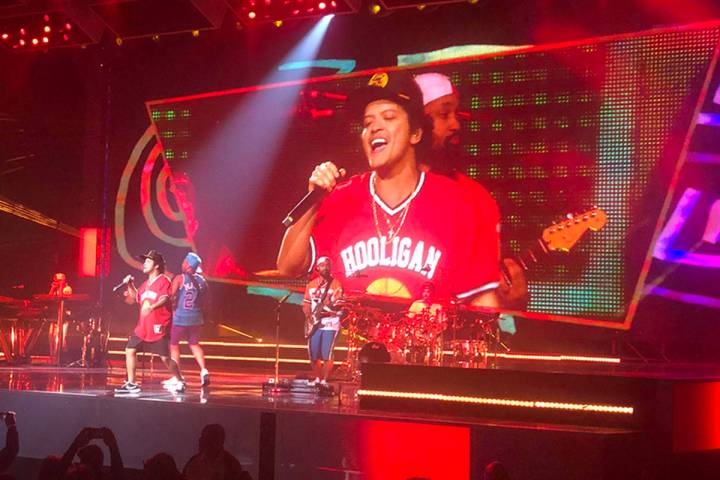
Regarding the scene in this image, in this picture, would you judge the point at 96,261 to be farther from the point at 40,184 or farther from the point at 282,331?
the point at 282,331

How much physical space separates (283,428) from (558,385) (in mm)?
2177

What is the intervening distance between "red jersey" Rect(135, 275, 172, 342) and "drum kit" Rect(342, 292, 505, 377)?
1.92m

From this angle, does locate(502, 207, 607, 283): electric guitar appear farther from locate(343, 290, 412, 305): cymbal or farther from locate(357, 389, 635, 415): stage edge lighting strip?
locate(357, 389, 635, 415): stage edge lighting strip

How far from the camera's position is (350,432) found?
7312mm

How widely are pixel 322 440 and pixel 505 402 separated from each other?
1429mm

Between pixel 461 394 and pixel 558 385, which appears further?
pixel 461 394

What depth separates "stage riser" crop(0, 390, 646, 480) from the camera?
20.9 feet

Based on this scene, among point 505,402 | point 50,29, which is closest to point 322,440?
point 505,402

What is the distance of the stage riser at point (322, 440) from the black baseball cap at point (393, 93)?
579 centimetres

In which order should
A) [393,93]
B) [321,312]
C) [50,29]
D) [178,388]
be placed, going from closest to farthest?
[178,388]
[321,312]
[50,29]
[393,93]

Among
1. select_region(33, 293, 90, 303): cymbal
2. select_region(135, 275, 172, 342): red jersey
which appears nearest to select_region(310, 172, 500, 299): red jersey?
select_region(135, 275, 172, 342): red jersey

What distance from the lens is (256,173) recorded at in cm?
1366

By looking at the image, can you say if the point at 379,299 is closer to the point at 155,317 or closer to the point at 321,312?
the point at 321,312

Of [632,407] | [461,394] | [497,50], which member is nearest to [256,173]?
[497,50]
